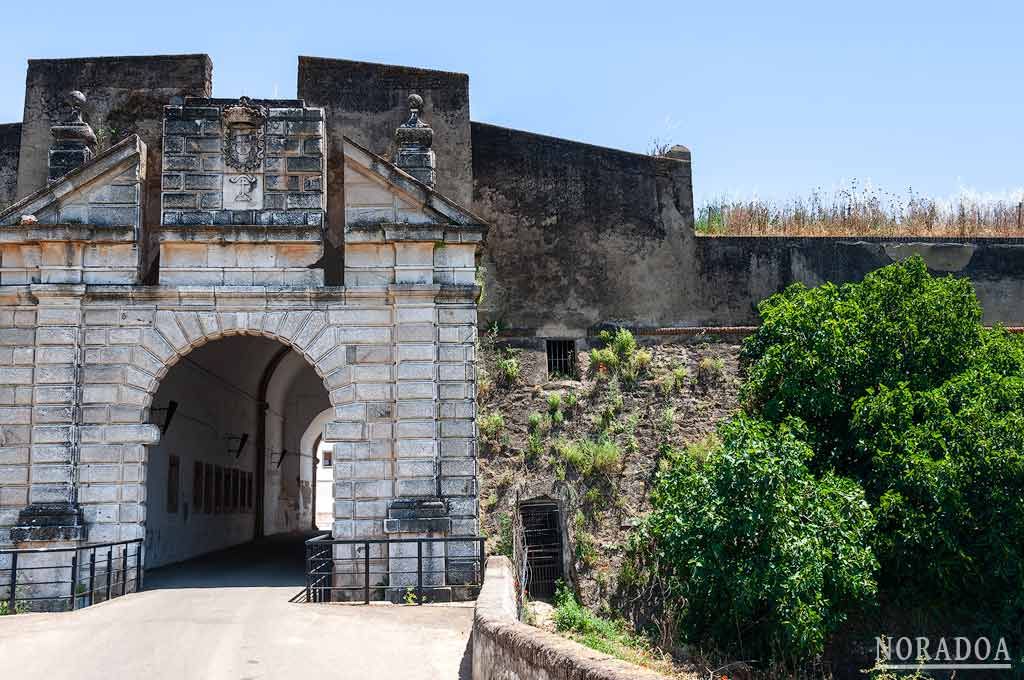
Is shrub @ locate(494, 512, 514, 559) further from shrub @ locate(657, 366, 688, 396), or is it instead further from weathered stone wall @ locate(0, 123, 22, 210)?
weathered stone wall @ locate(0, 123, 22, 210)

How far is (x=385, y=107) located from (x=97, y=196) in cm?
703

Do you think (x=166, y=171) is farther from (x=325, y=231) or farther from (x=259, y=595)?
(x=259, y=595)

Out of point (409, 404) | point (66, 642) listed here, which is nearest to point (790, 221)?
point (409, 404)

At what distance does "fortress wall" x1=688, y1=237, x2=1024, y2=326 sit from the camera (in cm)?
2053

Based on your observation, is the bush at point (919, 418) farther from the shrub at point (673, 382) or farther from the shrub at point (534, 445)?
the shrub at point (534, 445)

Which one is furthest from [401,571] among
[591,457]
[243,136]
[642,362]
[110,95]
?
[110,95]

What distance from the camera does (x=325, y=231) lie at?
14289 millimetres

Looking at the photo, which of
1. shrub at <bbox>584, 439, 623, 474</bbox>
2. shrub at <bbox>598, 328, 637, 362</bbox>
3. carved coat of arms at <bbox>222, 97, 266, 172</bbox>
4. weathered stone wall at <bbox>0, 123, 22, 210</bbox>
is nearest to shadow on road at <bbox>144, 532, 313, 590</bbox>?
shrub at <bbox>584, 439, 623, 474</bbox>

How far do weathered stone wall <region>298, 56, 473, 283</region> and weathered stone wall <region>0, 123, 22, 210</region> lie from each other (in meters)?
5.52

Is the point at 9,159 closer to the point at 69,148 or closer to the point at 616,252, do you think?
the point at 69,148

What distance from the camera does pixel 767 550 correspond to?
40.7ft

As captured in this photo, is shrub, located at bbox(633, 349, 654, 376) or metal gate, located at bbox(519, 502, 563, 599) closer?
metal gate, located at bbox(519, 502, 563, 599)

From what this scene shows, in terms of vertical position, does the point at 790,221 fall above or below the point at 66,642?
above

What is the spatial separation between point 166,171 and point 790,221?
14081 mm
